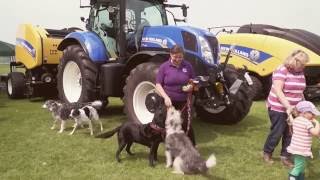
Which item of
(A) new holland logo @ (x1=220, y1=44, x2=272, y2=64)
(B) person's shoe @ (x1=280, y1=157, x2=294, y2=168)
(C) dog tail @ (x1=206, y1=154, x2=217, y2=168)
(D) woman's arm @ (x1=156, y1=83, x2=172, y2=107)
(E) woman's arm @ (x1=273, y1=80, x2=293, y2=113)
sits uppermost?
(E) woman's arm @ (x1=273, y1=80, x2=293, y2=113)

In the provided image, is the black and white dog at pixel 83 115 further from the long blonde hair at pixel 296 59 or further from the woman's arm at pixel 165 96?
the long blonde hair at pixel 296 59

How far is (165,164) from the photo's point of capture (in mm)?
6105

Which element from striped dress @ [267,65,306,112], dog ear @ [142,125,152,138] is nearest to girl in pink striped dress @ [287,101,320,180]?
striped dress @ [267,65,306,112]

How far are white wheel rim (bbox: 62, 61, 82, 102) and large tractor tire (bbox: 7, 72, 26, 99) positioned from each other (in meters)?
3.79

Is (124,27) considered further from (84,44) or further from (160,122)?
(160,122)

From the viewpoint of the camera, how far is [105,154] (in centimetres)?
664

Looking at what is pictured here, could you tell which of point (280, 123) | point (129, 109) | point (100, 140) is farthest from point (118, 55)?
point (280, 123)

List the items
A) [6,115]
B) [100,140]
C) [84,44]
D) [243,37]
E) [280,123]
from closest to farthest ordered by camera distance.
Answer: [280,123] < [100,140] < [84,44] < [6,115] < [243,37]

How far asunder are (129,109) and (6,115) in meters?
3.64

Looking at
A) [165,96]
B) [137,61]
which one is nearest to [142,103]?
[137,61]

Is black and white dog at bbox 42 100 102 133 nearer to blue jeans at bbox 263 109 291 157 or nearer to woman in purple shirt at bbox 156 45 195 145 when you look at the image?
woman in purple shirt at bbox 156 45 195 145

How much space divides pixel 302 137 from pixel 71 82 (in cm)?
635

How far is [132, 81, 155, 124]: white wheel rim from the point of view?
25.6ft

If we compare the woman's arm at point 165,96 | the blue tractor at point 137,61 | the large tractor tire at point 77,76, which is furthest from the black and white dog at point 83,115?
the woman's arm at point 165,96
